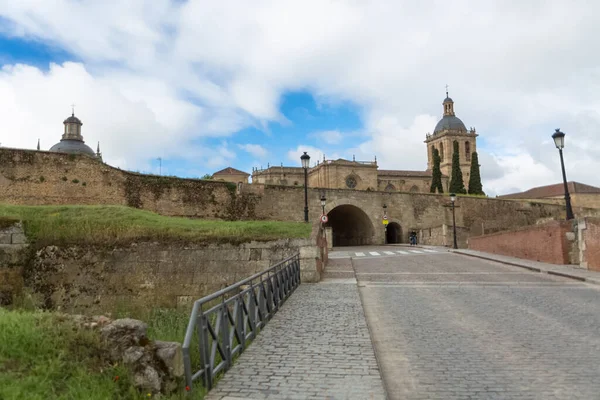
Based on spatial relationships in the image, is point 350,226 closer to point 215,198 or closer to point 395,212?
point 395,212

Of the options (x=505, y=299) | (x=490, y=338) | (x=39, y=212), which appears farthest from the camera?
(x=39, y=212)

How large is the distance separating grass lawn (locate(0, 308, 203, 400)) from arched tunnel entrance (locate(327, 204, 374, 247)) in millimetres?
34995

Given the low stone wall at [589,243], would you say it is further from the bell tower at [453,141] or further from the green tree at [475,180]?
the bell tower at [453,141]

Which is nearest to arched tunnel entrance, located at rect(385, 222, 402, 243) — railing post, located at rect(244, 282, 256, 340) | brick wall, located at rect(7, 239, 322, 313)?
brick wall, located at rect(7, 239, 322, 313)

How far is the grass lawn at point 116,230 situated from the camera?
1284 centimetres

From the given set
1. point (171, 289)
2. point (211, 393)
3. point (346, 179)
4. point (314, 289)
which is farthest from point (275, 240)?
point (346, 179)

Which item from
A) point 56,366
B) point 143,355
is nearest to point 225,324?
point 143,355

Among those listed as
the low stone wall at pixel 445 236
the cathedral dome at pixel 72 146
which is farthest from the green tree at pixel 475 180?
the cathedral dome at pixel 72 146

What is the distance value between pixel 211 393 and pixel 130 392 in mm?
708

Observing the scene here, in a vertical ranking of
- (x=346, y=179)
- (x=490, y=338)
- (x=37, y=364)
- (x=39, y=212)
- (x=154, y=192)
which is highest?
(x=346, y=179)

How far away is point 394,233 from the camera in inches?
1670

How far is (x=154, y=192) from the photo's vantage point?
27500mm

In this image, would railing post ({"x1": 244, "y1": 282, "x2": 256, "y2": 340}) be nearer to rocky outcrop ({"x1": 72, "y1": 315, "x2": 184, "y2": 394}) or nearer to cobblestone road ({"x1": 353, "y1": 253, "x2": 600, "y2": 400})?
cobblestone road ({"x1": 353, "y1": 253, "x2": 600, "y2": 400})

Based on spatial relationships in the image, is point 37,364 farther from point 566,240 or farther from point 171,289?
point 566,240
